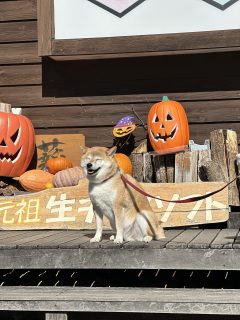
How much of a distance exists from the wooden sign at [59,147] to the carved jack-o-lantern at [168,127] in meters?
1.02

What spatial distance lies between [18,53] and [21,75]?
0.86 ft

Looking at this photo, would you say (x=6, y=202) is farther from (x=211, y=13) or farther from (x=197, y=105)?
(x=211, y=13)

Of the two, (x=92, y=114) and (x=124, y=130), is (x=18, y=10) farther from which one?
(x=124, y=130)

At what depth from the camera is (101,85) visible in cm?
716

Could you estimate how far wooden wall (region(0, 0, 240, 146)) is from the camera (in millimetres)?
6895

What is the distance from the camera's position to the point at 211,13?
21.2ft

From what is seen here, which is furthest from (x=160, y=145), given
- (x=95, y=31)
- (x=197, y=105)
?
(x=95, y=31)

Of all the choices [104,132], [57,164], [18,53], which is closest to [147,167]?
[104,132]

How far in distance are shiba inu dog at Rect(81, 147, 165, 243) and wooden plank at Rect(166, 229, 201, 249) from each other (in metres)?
0.18

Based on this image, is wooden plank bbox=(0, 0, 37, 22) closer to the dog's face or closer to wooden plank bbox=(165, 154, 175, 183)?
wooden plank bbox=(165, 154, 175, 183)

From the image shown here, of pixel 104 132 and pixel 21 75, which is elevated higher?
pixel 21 75

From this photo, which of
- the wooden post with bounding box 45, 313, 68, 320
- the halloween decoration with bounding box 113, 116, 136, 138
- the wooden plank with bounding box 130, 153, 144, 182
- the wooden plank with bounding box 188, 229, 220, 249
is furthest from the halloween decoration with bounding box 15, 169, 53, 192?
the wooden post with bounding box 45, 313, 68, 320

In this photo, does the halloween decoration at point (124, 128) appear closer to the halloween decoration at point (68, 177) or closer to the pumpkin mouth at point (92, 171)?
the halloween decoration at point (68, 177)

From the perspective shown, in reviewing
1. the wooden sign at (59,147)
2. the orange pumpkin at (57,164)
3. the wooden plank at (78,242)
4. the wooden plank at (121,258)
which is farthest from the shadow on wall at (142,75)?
the wooden plank at (121,258)
